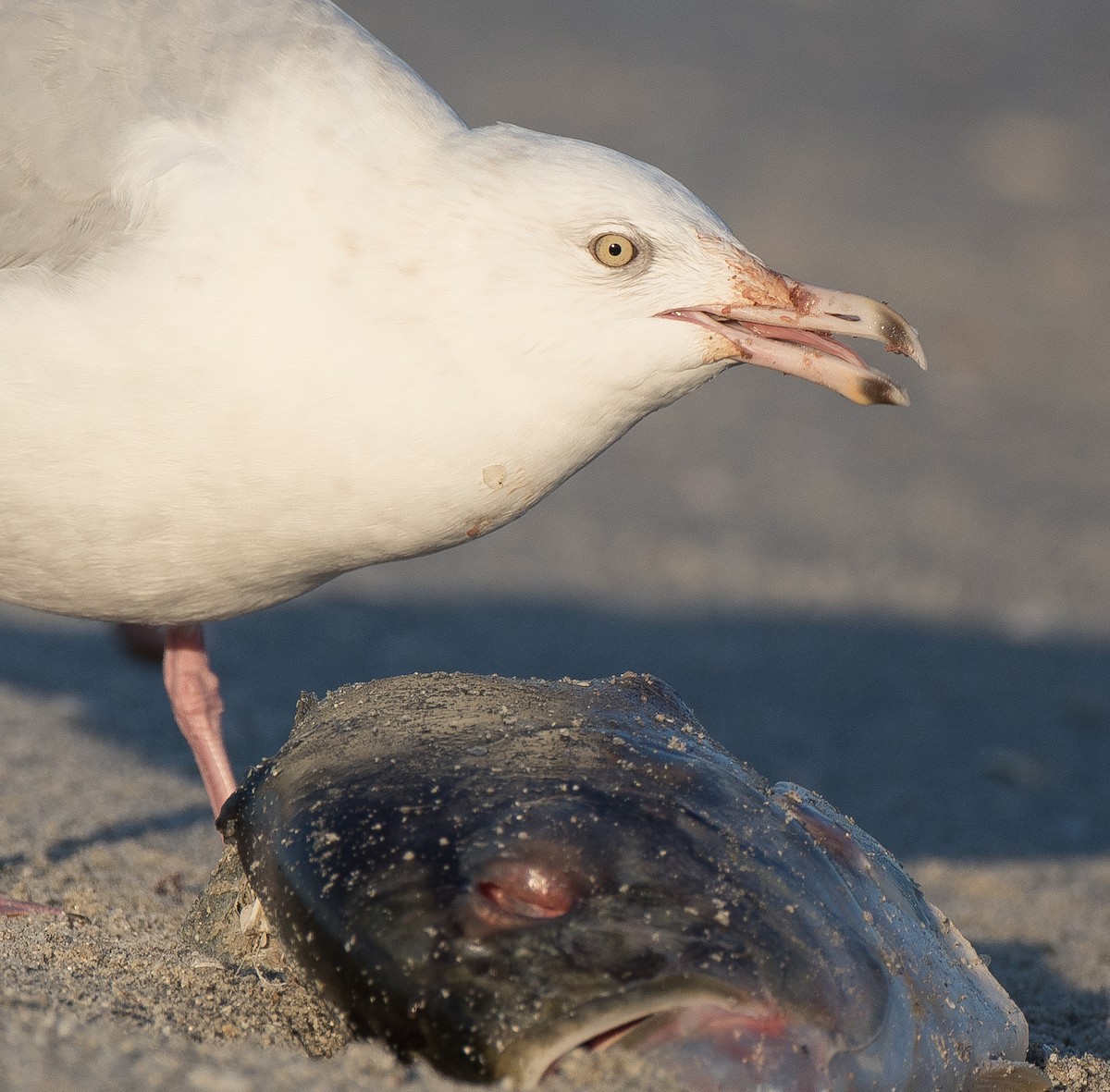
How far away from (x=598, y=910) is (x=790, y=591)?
17.4 ft

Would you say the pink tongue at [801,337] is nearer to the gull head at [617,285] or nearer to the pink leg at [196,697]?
the gull head at [617,285]

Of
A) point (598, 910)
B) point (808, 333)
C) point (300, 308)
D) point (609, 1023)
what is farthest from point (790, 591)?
point (609, 1023)

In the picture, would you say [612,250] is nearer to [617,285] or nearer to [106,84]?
[617,285]

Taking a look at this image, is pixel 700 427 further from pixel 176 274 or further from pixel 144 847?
pixel 176 274

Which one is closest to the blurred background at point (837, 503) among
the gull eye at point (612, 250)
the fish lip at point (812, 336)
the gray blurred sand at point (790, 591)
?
the gray blurred sand at point (790, 591)

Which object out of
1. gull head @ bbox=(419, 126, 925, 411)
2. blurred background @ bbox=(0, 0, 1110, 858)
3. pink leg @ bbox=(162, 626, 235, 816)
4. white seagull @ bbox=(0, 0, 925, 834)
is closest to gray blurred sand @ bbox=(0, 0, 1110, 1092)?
blurred background @ bbox=(0, 0, 1110, 858)

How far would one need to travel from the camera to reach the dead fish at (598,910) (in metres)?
2.05

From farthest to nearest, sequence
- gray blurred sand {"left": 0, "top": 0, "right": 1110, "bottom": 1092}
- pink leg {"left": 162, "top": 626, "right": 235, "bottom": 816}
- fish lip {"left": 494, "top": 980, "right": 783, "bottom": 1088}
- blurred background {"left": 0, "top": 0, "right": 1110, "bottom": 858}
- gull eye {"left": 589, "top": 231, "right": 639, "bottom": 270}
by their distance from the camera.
→ blurred background {"left": 0, "top": 0, "right": 1110, "bottom": 858} → pink leg {"left": 162, "top": 626, "right": 235, "bottom": 816} → gray blurred sand {"left": 0, "top": 0, "right": 1110, "bottom": 1092} → gull eye {"left": 589, "top": 231, "right": 639, "bottom": 270} → fish lip {"left": 494, "top": 980, "right": 783, "bottom": 1088}

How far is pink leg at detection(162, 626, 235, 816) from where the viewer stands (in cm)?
374

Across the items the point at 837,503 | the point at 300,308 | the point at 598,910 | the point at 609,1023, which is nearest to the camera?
the point at 609,1023

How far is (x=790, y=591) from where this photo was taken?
734cm

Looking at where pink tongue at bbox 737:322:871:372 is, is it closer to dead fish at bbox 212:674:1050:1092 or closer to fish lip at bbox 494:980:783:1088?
dead fish at bbox 212:674:1050:1092

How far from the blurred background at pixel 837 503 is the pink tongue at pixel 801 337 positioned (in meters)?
2.47

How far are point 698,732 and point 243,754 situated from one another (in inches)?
103
